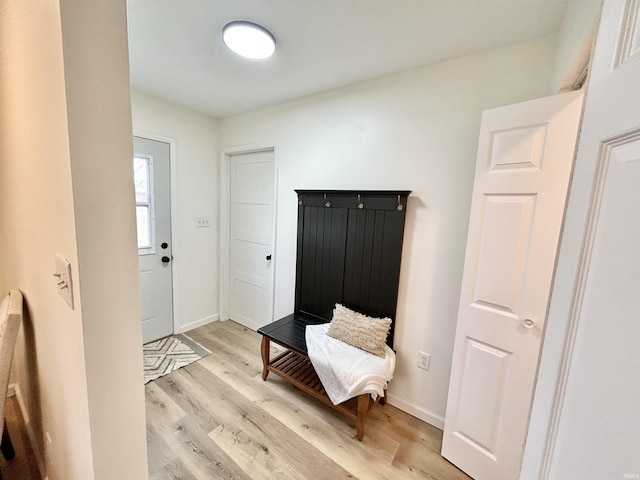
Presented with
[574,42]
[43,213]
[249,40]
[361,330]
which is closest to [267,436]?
[361,330]

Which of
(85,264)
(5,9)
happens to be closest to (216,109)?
(5,9)

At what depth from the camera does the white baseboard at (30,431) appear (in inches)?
50.7

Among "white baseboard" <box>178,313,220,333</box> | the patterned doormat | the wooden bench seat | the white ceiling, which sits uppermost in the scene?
the white ceiling

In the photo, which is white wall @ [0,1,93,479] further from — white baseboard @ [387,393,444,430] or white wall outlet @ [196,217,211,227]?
white baseboard @ [387,393,444,430]

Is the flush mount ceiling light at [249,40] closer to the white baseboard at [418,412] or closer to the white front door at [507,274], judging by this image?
the white front door at [507,274]

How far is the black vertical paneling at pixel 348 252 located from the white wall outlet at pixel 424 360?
8.8 inches

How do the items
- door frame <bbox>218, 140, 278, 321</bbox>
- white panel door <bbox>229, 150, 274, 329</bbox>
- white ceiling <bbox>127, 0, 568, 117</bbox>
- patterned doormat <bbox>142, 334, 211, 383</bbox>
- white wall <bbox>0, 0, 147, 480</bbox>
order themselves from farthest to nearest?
white panel door <bbox>229, 150, 274, 329</bbox> → door frame <bbox>218, 140, 278, 321</bbox> → patterned doormat <bbox>142, 334, 211, 383</bbox> → white ceiling <bbox>127, 0, 568, 117</bbox> → white wall <bbox>0, 0, 147, 480</bbox>

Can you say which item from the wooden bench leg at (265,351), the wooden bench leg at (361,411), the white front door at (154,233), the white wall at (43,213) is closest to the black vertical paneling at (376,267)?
the wooden bench leg at (361,411)

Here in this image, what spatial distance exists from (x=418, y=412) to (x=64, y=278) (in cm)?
216

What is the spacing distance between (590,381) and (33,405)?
7.37 ft

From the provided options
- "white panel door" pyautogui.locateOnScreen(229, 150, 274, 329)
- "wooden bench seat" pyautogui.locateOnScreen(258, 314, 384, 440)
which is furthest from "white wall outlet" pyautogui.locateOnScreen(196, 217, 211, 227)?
A: "wooden bench seat" pyautogui.locateOnScreen(258, 314, 384, 440)

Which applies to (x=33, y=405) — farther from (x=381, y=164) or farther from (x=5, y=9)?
(x=381, y=164)

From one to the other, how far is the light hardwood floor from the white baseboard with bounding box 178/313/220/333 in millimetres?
758

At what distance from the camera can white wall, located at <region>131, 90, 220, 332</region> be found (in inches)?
100
